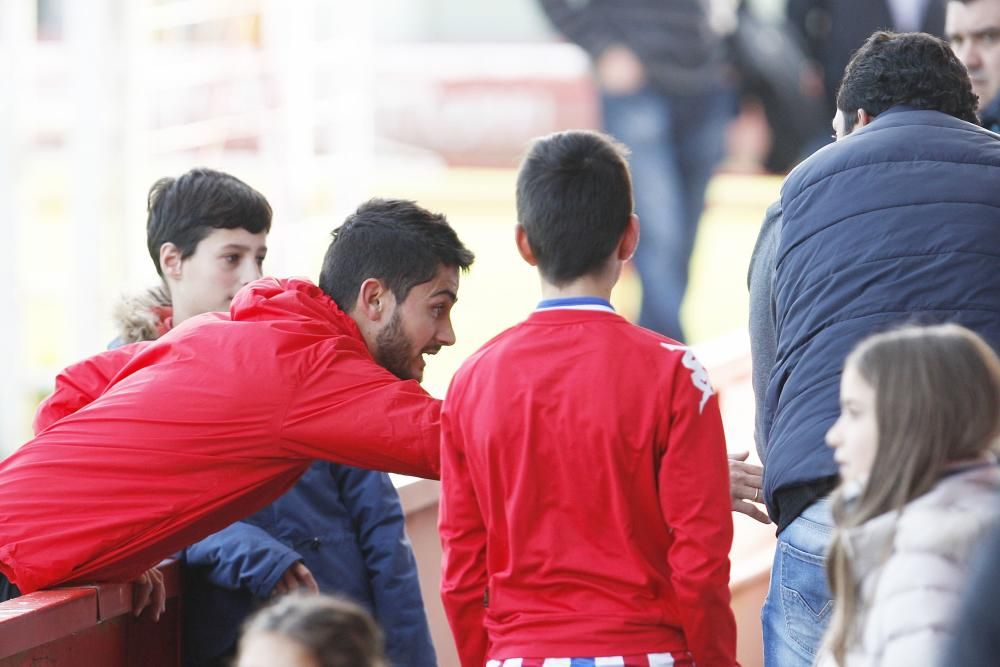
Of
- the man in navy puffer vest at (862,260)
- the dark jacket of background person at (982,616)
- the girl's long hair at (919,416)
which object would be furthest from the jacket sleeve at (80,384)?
the dark jacket of background person at (982,616)

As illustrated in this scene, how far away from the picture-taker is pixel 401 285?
2.94 m

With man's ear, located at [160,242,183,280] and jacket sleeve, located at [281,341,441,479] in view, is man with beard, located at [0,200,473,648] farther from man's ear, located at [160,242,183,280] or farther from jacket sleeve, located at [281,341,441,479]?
man's ear, located at [160,242,183,280]

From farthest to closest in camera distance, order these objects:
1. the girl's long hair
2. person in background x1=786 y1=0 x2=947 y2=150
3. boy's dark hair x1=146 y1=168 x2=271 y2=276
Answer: person in background x1=786 y1=0 x2=947 y2=150, boy's dark hair x1=146 y1=168 x2=271 y2=276, the girl's long hair

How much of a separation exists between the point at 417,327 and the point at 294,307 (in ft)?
0.80

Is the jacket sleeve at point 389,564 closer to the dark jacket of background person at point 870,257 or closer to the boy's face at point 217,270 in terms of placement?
the boy's face at point 217,270

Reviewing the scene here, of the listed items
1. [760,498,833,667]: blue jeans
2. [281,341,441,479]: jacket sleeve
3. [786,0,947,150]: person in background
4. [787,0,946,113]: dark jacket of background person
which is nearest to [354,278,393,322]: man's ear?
[281,341,441,479]: jacket sleeve

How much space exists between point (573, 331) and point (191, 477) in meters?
0.88

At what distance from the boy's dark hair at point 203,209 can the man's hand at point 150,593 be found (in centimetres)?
88

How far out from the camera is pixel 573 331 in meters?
2.41

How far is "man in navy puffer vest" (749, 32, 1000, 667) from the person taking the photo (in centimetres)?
254

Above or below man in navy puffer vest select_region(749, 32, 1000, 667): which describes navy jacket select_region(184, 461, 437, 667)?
below

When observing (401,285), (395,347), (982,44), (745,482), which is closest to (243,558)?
(395,347)

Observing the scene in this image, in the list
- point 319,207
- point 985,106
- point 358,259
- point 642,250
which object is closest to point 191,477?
point 358,259

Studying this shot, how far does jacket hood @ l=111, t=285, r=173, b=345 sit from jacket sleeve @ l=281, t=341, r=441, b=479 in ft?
3.33
